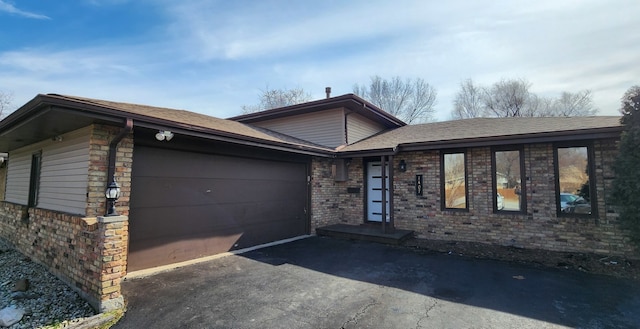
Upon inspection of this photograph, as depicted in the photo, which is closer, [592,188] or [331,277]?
[331,277]

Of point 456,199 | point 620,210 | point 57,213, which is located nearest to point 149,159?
point 57,213

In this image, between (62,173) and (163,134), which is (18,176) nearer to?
(62,173)

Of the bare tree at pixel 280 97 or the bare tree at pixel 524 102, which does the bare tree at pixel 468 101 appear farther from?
the bare tree at pixel 280 97

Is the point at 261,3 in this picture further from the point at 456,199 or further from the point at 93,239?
the point at 456,199

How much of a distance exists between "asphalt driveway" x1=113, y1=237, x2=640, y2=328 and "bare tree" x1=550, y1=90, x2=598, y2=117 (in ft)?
76.0

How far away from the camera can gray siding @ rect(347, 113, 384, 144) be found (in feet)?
33.5

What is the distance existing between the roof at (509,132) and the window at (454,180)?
0.53 meters

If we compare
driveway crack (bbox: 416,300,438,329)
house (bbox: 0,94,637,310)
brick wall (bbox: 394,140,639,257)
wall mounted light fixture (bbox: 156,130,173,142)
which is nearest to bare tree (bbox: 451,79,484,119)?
house (bbox: 0,94,637,310)

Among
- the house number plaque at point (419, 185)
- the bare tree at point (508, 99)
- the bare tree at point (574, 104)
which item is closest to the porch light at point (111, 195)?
the house number plaque at point (419, 185)

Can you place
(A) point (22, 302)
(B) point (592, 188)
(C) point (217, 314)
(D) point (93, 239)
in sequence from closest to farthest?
1. (C) point (217, 314)
2. (D) point (93, 239)
3. (A) point (22, 302)
4. (B) point (592, 188)

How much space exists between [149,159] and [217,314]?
303 cm

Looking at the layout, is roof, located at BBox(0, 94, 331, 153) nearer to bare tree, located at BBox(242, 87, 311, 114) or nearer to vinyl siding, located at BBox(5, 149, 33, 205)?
vinyl siding, located at BBox(5, 149, 33, 205)

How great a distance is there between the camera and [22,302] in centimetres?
397

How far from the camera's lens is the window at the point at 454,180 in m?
7.33
